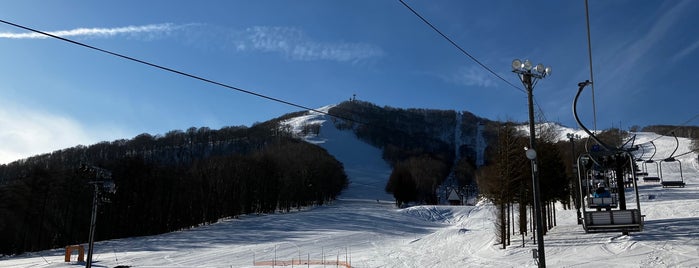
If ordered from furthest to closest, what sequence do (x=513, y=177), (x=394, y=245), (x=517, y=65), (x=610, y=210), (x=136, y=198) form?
(x=136, y=198) → (x=394, y=245) → (x=513, y=177) → (x=610, y=210) → (x=517, y=65)

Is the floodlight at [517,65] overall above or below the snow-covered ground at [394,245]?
above

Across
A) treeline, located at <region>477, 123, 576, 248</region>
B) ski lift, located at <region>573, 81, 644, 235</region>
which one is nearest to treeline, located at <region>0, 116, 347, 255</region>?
treeline, located at <region>477, 123, 576, 248</region>

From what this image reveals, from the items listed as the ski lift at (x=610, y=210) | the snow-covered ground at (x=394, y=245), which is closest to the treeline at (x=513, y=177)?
the snow-covered ground at (x=394, y=245)

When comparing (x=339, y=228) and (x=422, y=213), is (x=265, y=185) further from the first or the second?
(x=339, y=228)

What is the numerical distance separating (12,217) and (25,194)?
2.77 metres

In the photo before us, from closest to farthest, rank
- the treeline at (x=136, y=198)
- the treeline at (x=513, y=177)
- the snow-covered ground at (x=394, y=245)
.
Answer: the snow-covered ground at (x=394, y=245) < the treeline at (x=513, y=177) < the treeline at (x=136, y=198)

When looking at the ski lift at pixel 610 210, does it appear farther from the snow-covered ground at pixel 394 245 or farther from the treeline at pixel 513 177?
the treeline at pixel 513 177

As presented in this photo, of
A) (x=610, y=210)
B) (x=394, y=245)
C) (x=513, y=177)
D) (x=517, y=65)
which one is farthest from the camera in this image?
(x=394, y=245)

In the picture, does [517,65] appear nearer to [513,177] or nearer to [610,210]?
[610,210]

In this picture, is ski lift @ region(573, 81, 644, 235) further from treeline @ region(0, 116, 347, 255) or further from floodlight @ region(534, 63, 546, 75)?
treeline @ region(0, 116, 347, 255)

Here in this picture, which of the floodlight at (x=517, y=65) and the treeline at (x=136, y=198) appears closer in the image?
the floodlight at (x=517, y=65)

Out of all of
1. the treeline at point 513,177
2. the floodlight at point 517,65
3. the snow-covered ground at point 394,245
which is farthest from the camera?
the treeline at point 513,177

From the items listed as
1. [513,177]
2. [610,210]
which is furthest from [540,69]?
[513,177]

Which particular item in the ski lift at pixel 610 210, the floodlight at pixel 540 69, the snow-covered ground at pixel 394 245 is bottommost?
the snow-covered ground at pixel 394 245
